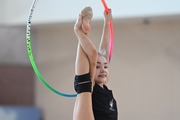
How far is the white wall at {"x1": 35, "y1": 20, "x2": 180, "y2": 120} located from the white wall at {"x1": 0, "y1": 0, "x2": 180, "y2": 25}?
8.9 inches

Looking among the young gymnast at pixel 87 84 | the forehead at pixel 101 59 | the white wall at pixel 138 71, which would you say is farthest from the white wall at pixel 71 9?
the young gymnast at pixel 87 84

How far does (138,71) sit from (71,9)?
92 cm

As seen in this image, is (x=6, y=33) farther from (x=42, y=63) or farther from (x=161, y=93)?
(x=161, y=93)

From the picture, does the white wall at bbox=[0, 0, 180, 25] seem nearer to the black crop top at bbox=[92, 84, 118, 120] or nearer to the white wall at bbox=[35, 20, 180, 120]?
the white wall at bbox=[35, 20, 180, 120]

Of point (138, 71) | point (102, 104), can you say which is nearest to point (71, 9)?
point (138, 71)

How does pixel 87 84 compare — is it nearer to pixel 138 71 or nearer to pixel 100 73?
pixel 100 73

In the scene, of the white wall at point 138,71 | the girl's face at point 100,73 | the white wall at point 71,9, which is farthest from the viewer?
the white wall at point 138,71

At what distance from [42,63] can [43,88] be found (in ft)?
0.92

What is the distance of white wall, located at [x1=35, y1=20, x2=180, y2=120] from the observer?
111 inches

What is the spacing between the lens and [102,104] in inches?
56.2

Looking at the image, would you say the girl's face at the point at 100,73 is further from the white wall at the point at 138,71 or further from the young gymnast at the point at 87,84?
the white wall at the point at 138,71

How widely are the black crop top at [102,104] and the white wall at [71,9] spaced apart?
4.65ft

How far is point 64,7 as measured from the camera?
2.97 meters

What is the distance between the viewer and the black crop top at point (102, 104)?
55.3 inches
